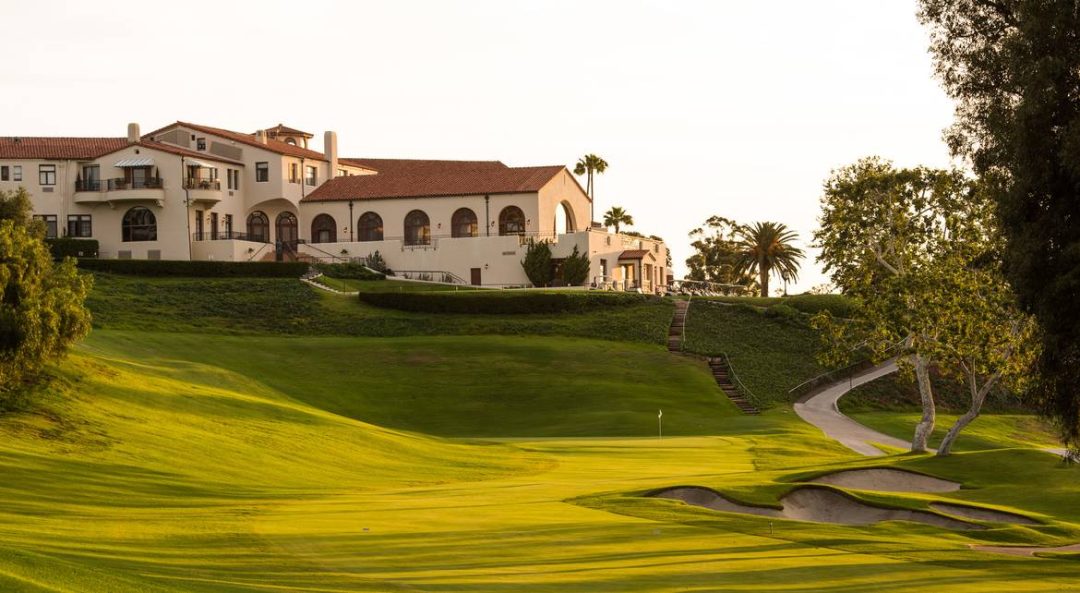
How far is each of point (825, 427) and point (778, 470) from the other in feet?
71.1

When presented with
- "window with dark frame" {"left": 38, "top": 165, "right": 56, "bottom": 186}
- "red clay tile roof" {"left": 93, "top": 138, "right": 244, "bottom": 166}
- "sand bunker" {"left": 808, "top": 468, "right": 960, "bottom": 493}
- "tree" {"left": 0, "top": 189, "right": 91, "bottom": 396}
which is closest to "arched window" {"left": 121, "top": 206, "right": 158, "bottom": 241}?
"red clay tile roof" {"left": 93, "top": 138, "right": 244, "bottom": 166}

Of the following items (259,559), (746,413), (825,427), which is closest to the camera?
(259,559)

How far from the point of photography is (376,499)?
26172mm

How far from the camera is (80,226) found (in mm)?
92500

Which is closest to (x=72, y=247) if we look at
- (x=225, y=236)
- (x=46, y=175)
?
(x=46, y=175)

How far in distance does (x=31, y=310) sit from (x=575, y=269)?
2215 inches

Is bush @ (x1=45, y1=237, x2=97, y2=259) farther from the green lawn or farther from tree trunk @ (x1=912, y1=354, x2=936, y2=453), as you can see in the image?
tree trunk @ (x1=912, y1=354, x2=936, y2=453)

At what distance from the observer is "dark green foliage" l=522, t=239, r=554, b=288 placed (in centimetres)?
8788

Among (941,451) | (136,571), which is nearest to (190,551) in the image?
(136,571)

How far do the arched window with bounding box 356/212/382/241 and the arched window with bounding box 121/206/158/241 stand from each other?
622 inches

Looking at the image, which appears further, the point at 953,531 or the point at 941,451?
the point at 941,451

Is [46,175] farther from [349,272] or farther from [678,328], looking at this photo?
[678,328]

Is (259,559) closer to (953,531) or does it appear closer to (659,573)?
(659,573)

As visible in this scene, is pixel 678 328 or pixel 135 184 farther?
pixel 135 184
